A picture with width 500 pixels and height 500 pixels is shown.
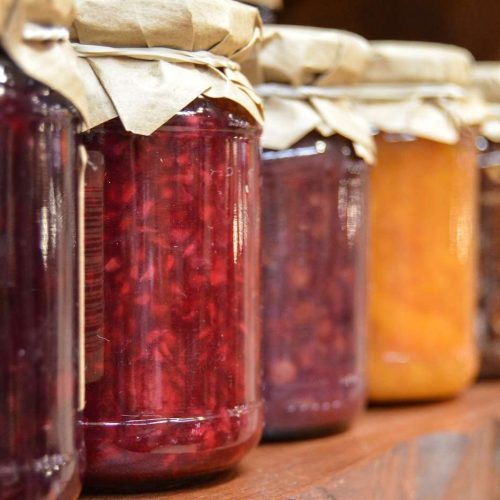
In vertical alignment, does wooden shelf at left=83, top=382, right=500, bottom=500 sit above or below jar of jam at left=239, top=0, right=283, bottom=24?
below

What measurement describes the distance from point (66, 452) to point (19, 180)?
Answer: 17cm

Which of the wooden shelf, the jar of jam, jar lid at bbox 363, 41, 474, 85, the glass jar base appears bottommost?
the wooden shelf

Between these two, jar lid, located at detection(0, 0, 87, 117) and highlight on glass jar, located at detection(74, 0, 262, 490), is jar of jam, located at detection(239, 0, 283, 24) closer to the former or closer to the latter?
highlight on glass jar, located at detection(74, 0, 262, 490)

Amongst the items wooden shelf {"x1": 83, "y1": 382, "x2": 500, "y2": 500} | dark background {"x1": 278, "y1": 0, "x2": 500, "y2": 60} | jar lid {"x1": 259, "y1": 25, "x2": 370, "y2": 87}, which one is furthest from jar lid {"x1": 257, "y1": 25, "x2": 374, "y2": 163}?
dark background {"x1": 278, "y1": 0, "x2": 500, "y2": 60}

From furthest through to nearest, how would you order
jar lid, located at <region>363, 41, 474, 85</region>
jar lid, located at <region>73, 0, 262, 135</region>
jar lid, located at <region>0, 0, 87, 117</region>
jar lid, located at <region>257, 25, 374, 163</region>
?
jar lid, located at <region>363, 41, 474, 85</region>
jar lid, located at <region>257, 25, 374, 163</region>
jar lid, located at <region>73, 0, 262, 135</region>
jar lid, located at <region>0, 0, 87, 117</region>

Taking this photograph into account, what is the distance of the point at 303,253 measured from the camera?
972 millimetres

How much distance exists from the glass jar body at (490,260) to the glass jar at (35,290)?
818 millimetres

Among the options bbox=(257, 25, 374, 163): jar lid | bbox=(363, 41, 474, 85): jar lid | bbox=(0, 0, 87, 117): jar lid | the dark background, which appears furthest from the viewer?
the dark background

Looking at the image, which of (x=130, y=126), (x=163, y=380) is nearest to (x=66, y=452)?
(x=163, y=380)

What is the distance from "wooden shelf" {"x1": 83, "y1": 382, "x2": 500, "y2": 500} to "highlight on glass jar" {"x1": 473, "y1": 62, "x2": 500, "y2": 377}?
4.9 inches

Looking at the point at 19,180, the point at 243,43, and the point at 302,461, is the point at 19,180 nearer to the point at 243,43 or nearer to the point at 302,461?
the point at 243,43

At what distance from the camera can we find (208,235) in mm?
754

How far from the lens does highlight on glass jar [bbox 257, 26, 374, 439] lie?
96cm

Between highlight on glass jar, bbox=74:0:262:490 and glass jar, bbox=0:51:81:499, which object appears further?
highlight on glass jar, bbox=74:0:262:490
